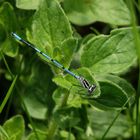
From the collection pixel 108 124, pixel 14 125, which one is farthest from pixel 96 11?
pixel 14 125

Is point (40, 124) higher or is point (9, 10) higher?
point (9, 10)

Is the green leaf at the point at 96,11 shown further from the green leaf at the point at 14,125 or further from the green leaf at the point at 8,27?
the green leaf at the point at 14,125

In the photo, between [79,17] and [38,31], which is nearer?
[38,31]

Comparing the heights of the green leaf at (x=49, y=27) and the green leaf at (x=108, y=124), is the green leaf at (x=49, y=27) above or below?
above

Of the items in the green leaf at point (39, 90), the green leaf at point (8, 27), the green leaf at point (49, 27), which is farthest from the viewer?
the green leaf at point (39, 90)

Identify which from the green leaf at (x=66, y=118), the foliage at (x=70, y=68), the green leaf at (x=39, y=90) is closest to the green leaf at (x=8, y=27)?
the foliage at (x=70, y=68)

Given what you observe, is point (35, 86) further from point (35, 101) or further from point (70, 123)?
point (70, 123)

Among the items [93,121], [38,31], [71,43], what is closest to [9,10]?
[38,31]
